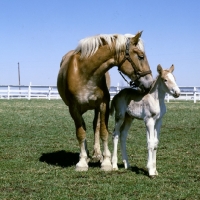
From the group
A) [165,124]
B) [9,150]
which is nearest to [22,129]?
[9,150]

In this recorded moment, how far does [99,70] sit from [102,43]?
1.44 ft

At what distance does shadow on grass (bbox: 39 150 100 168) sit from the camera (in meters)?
7.90

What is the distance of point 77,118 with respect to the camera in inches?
288

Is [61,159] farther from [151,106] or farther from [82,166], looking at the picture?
[151,106]

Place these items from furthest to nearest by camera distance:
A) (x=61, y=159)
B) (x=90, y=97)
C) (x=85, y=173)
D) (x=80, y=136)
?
(x=61, y=159) → (x=80, y=136) → (x=90, y=97) → (x=85, y=173)

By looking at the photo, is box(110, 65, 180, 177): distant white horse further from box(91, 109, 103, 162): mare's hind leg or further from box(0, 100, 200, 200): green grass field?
box(91, 109, 103, 162): mare's hind leg

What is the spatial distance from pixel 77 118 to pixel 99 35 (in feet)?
4.81

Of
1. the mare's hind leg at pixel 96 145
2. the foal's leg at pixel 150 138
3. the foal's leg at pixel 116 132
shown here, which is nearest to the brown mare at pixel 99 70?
the foal's leg at pixel 116 132

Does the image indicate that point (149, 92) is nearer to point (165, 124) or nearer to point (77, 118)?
point (77, 118)

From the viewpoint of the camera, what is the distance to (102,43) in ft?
22.5

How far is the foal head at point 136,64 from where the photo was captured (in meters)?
6.65

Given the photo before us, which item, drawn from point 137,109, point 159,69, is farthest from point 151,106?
point 159,69

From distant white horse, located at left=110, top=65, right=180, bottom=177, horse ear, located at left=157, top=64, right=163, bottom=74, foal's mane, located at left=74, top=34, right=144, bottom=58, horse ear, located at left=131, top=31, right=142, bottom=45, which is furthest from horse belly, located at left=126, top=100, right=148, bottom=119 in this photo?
horse ear, located at left=131, top=31, right=142, bottom=45

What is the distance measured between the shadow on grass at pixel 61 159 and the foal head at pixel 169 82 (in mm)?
2260
